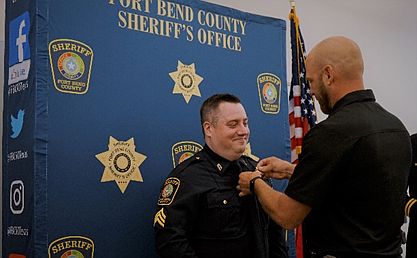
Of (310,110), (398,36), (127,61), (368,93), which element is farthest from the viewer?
(398,36)

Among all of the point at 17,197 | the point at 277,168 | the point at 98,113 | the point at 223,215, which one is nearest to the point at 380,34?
the point at 277,168

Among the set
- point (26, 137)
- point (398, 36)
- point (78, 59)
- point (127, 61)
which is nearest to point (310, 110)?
point (127, 61)

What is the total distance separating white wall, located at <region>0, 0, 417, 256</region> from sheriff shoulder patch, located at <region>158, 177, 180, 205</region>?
2.56 m

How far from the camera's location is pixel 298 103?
3.78m

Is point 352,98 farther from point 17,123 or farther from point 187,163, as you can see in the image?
point 17,123

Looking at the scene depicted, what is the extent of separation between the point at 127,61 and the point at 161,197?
0.74m

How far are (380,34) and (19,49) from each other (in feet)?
14.2

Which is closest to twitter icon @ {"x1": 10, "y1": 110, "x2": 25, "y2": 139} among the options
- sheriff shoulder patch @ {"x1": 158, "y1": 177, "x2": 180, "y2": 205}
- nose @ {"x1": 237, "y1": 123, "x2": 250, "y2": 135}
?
sheriff shoulder patch @ {"x1": 158, "y1": 177, "x2": 180, "y2": 205}

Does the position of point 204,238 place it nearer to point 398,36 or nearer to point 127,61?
point 127,61

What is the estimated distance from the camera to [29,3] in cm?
241

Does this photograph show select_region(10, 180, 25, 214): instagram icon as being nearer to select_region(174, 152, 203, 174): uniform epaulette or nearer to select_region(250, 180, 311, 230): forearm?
select_region(174, 152, 203, 174): uniform epaulette

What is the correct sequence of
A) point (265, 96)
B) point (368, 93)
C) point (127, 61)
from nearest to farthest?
point (368, 93)
point (127, 61)
point (265, 96)

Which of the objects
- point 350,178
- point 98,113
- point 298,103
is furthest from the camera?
point 298,103

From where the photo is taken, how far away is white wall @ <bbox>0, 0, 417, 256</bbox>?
502 centimetres
